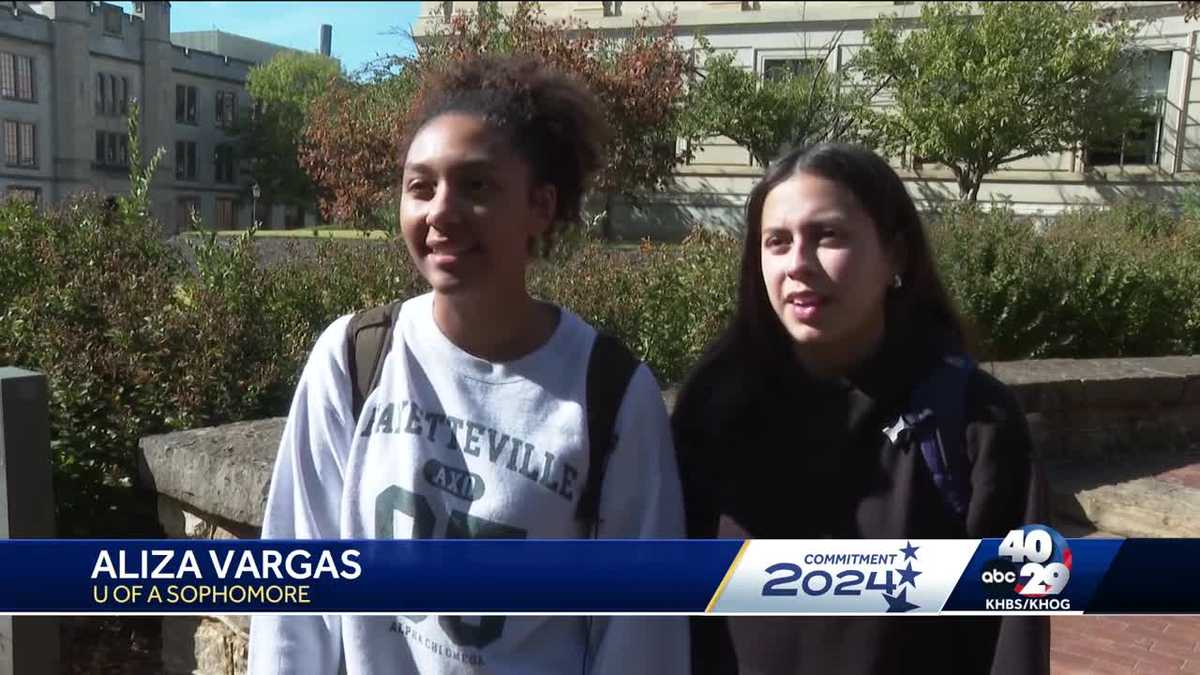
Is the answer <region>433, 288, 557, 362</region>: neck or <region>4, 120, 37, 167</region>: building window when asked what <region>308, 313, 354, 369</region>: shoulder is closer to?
<region>433, 288, 557, 362</region>: neck

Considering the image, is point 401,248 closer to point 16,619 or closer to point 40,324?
point 40,324

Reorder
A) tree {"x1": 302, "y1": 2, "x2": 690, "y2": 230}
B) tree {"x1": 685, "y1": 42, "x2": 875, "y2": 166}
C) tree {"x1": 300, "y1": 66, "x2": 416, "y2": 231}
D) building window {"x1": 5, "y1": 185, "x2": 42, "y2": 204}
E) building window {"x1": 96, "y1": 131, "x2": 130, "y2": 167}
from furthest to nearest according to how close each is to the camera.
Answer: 1. tree {"x1": 685, "y1": 42, "x2": 875, "y2": 166}
2. building window {"x1": 96, "y1": 131, "x2": 130, "y2": 167}
3. tree {"x1": 302, "y1": 2, "x2": 690, "y2": 230}
4. tree {"x1": 300, "y1": 66, "x2": 416, "y2": 231}
5. building window {"x1": 5, "y1": 185, "x2": 42, "y2": 204}

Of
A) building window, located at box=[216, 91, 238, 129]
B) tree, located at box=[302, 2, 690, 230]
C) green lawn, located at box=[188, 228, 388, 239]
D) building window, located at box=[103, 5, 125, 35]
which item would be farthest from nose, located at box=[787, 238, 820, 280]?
building window, located at box=[216, 91, 238, 129]

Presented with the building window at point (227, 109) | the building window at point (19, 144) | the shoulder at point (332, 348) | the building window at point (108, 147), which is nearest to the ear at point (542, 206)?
the shoulder at point (332, 348)

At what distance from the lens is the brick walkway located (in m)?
3.95

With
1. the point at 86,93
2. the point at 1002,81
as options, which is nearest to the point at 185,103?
the point at 86,93

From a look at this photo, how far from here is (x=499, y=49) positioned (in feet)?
42.3

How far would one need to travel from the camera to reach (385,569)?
6.23ft

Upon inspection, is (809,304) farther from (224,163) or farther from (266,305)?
(224,163)

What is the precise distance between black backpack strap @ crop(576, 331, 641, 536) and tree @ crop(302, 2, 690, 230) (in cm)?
934

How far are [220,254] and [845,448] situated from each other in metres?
3.83

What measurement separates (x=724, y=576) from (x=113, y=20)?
49.4 ft

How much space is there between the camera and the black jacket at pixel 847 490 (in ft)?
6.13

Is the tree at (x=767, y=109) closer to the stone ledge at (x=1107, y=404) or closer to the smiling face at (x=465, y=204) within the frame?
the stone ledge at (x=1107, y=404)
